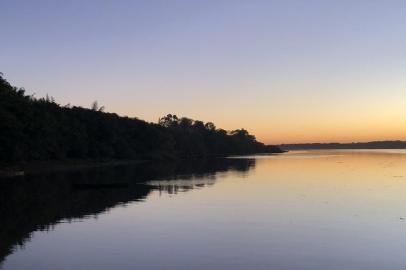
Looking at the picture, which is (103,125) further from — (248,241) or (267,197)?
(248,241)

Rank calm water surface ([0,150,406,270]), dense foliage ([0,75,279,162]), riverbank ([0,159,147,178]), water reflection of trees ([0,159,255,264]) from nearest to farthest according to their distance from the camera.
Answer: calm water surface ([0,150,406,270]) → water reflection of trees ([0,159,255,264]) → riverbank ([0,159,147,178]) → dense foliage ([0,75,279,162])

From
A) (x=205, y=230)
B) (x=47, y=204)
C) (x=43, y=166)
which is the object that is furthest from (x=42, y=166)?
(x=205, y=230)

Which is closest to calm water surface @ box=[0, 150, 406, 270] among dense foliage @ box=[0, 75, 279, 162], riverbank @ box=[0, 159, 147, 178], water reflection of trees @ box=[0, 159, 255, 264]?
water reflection of trees @ box=[0, 159, 255, 264]

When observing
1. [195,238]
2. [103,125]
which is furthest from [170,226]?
[103,125]

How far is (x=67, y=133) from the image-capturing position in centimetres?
8494

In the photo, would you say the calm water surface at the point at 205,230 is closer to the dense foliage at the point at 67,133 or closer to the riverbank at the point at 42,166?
the riverbank at the point at 42,166

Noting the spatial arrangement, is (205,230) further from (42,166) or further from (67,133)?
(67,133)

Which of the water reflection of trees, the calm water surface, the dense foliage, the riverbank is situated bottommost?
the calm water surface

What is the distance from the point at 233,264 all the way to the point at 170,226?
7.16m

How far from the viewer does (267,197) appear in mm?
31594

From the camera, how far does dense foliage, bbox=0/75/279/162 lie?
59.2m

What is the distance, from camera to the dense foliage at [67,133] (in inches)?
2330

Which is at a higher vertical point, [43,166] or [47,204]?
[43,166]

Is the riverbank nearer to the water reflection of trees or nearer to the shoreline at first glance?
the shoreline
